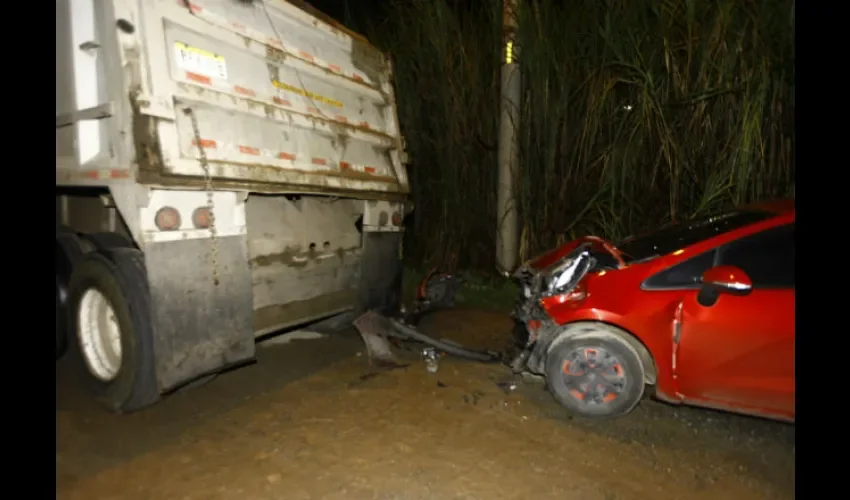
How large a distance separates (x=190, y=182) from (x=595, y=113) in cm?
517

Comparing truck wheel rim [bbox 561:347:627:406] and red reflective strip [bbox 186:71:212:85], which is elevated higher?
red reflective strip [bbox 186:71:212:85]

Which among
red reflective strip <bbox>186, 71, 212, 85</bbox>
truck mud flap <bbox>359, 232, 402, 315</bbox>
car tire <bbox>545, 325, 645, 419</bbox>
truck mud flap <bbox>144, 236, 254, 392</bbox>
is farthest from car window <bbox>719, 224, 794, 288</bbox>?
red reflective strip <bbox>186, 71, 212, 85</bbox>

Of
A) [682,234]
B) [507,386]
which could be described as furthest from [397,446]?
[682,234]

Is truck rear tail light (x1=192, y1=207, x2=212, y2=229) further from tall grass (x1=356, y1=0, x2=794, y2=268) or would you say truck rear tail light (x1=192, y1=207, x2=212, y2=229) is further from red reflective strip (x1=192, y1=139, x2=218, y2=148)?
tall grass (x1=356, y1=0, x2=794, y2=268)

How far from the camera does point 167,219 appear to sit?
133 inches

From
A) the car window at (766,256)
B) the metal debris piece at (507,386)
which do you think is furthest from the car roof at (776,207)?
the metal debris piece at (507,386)

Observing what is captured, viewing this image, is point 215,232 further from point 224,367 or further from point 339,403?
point 339,403

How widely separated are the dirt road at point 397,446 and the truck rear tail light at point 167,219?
4.38ft

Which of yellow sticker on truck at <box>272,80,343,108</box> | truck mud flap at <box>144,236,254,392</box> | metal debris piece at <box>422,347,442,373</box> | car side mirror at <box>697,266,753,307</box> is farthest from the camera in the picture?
metal debris piece at <box>422,347,442,373</box>

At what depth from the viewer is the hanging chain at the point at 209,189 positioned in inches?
140

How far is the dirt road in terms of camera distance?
2840 mm

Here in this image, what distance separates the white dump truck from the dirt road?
0.37 meters

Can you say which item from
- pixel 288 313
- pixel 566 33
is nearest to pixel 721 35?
pixel 566 33

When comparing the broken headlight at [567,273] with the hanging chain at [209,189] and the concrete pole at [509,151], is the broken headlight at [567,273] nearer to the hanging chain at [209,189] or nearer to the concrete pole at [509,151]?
the hanging chain at [209,189]
